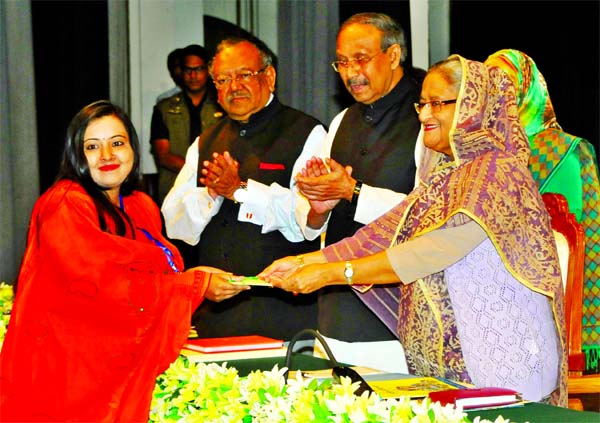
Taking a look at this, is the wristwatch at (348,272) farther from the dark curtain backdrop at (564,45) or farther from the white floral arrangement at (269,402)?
the dark curtain backdrop at (564,45)

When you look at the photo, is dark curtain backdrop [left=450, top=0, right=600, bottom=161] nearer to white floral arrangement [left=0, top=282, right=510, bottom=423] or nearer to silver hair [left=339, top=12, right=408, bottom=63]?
silver hair [left=339, top=12, right=408, bottom=63]

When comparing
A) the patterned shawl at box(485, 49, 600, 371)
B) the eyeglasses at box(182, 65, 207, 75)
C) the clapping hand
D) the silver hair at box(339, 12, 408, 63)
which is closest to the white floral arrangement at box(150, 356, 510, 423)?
the clapping hand

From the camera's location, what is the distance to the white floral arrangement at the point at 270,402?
6.75 feet

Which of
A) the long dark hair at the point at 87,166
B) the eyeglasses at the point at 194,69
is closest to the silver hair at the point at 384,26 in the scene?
the long dark hair at the point at 87,166

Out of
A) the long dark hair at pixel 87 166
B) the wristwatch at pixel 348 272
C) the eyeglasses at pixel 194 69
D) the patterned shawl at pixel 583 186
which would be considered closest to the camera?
the long dark hair at pixel 87 166

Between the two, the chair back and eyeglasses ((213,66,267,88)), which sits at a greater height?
eyeglasses ((213,66,267,88))

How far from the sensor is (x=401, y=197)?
12.4ft

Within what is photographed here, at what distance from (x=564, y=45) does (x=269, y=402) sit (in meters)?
3.09

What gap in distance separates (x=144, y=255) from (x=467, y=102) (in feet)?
3.64

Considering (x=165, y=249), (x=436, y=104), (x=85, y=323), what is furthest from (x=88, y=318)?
(x=436, y=104)

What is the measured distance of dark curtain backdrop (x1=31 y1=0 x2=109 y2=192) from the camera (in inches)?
238

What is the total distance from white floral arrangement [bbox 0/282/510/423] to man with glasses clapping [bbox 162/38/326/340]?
57.3 inches

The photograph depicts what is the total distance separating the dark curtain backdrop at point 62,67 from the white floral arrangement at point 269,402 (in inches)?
137

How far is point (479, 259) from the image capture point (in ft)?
10.1
